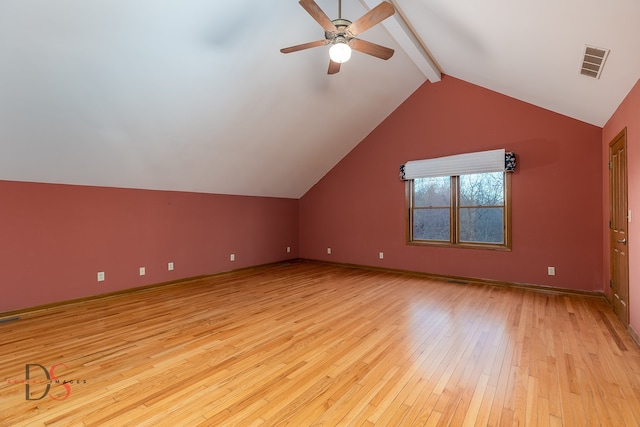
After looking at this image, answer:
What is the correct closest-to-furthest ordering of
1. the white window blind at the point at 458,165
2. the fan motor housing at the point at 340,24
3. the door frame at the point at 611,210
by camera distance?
1. the fan motor housing at the point at 340,24
2. the door frame at the point at 611,210
3. the white window blind at the point at 458,165

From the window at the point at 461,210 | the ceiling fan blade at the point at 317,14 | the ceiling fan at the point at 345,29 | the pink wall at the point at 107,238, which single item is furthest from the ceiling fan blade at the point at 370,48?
the pink wall at the point at 107,238

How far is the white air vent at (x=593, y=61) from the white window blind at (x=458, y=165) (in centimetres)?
177

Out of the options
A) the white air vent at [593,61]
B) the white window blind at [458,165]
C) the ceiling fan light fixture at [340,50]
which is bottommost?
the white window blind at [458,165]

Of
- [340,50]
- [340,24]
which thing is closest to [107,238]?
[340,50]

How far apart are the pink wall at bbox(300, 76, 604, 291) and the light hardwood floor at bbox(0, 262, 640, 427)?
0.72 metres

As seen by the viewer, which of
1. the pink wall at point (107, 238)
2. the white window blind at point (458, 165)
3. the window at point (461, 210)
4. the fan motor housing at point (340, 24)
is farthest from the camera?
the window at point (461, 210)

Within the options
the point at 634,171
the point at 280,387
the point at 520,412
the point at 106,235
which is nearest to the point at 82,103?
the point at 106,235

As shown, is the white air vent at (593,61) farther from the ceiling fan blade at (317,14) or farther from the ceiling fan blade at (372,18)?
the ceiling fan blade at (317,14)

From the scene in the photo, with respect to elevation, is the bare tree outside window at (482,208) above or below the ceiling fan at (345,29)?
→ below

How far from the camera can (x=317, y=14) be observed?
2363mm

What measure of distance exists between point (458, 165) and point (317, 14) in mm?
3444

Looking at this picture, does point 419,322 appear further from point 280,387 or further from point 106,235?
point 106,235

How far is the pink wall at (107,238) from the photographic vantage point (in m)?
3.41

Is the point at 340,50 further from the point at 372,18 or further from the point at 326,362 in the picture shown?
the point at 326,362
